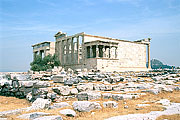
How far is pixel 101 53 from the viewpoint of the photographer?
137 ft

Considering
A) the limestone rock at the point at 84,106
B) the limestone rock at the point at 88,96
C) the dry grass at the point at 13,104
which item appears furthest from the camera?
the dry grass at the point at 13,104

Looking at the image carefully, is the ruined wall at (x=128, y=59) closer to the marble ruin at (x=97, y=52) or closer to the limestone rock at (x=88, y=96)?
the marble ruin at (x=97, y=52)

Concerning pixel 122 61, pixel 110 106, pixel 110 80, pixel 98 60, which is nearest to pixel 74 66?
pixel 98 60

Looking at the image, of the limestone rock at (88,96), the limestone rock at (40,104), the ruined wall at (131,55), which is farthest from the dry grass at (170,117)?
the ruined wall at (131,55)

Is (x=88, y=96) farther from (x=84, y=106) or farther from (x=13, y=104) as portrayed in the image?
(x=13, y=104)

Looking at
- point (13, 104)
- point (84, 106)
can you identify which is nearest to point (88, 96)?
point (84, 106)

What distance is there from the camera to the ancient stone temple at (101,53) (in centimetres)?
3722

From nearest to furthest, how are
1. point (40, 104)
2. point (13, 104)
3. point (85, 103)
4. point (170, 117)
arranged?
point (170, 117) → point (85, 103) → point (40, 104) → point (13, 104)

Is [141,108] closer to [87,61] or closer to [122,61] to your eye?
[87,61]

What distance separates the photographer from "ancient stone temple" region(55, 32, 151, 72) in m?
37.2

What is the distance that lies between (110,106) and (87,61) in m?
31.3

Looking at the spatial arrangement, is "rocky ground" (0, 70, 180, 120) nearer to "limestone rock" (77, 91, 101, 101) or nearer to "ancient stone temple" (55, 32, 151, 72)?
"limestone rock" (77, 91, 101, 101)

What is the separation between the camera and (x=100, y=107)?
6.81 metres

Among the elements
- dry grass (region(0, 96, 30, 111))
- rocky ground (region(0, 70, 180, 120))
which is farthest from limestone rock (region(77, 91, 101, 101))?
dry grass (region(0, 96, 30, 111))
